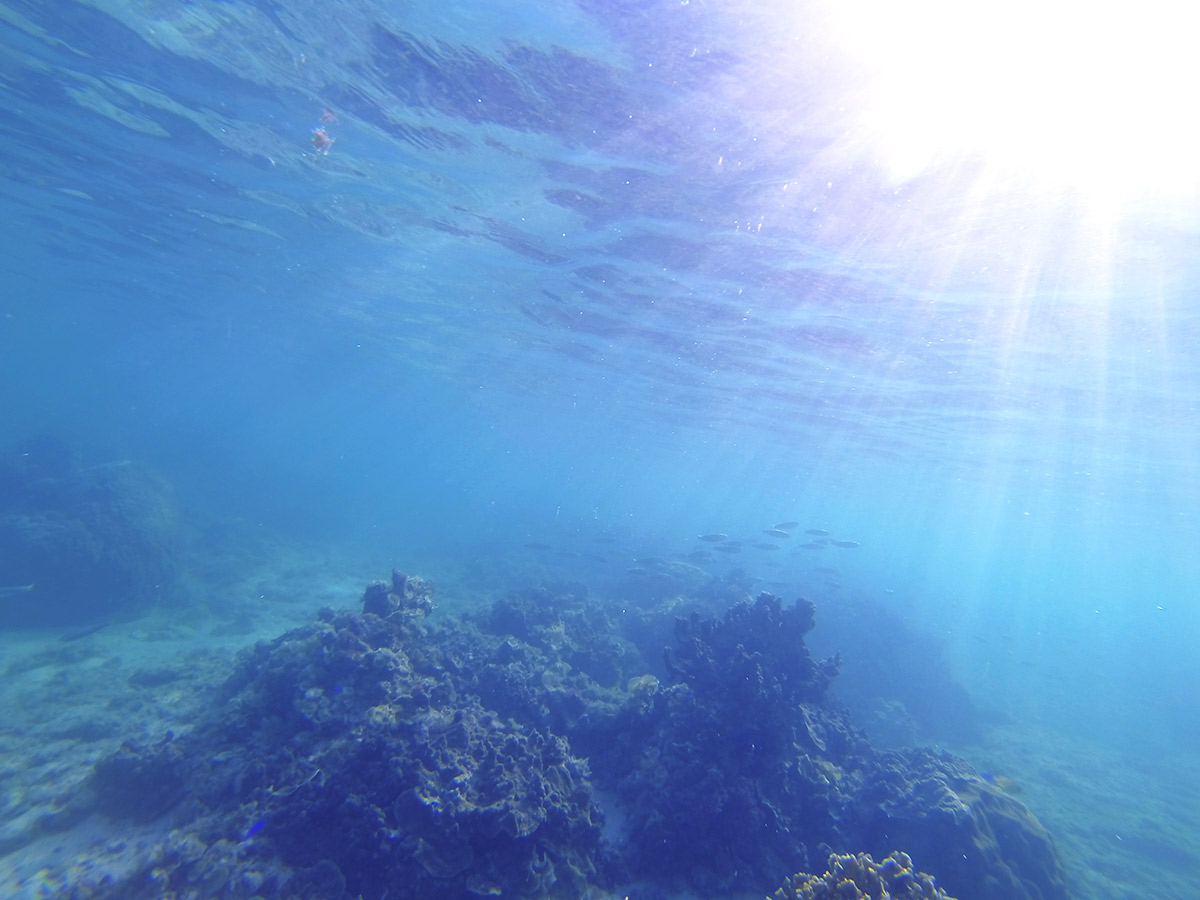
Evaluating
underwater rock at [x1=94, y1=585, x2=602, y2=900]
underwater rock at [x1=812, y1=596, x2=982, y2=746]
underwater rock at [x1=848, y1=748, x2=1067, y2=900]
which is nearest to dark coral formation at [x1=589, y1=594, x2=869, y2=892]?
underwater rock at [x1=848, y1=748, x2=1067, y2=900]

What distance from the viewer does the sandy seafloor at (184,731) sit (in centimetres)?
616

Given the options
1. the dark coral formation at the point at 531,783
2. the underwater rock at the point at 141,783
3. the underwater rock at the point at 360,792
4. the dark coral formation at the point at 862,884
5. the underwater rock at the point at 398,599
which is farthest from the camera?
the underwater rock at the point at 398,599

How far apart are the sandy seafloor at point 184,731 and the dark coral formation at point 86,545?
1.14 m

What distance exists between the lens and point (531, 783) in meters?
6.11

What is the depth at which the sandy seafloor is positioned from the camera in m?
6.16

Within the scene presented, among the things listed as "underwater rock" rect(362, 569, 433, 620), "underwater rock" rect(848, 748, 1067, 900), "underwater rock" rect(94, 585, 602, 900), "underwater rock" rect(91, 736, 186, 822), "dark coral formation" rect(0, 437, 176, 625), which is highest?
"underwater rock" rect(848, 748, 1067, 900)

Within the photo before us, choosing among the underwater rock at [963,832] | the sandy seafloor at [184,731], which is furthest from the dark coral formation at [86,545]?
the underwater rock at [963,832]

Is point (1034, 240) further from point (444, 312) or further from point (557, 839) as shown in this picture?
point (444, 312)

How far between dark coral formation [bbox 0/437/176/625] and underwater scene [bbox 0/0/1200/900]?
0.34 feet

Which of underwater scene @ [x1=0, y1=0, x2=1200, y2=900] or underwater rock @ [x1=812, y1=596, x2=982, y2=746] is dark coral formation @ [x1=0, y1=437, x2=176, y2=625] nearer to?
underwater scene @ [x1=0, y1=0, x2=1200, y2=900]

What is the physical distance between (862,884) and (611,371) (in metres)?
25.4

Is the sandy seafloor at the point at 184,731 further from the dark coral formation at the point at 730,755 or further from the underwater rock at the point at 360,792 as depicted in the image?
the dark coral formation at the point at 730,755

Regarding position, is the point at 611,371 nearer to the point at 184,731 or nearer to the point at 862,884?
the point at 184,731

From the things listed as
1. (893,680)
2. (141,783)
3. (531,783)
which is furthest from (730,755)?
(893,680)
